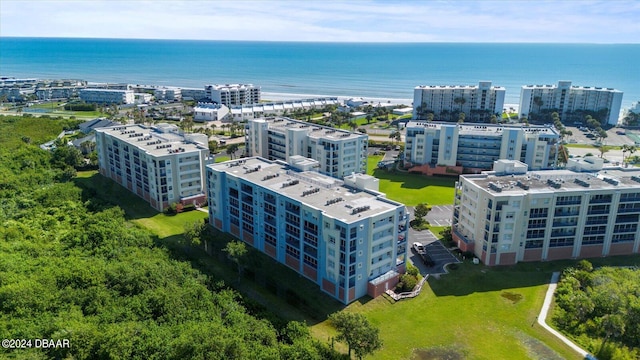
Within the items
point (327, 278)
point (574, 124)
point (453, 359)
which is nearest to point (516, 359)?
point (453, 359)

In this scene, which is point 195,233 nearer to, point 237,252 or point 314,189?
point 237,252

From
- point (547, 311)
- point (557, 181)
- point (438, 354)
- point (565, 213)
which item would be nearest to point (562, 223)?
point (565, 213)

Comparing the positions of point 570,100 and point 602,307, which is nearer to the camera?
point 602,307

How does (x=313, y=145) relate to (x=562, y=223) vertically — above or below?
above

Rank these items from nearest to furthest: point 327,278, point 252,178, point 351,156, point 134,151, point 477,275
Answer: point 327,278 < point 477,275 < point 252,178 < point 134,151 < point 351,156

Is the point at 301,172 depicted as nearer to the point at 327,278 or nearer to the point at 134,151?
the point at 327,278

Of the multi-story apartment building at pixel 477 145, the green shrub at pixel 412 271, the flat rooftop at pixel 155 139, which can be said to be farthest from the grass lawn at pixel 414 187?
the flat rooftop at pixel 155 139

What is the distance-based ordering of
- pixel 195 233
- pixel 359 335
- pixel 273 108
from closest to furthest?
pixel 359 335, pixel 195 233, pixel 273 108
